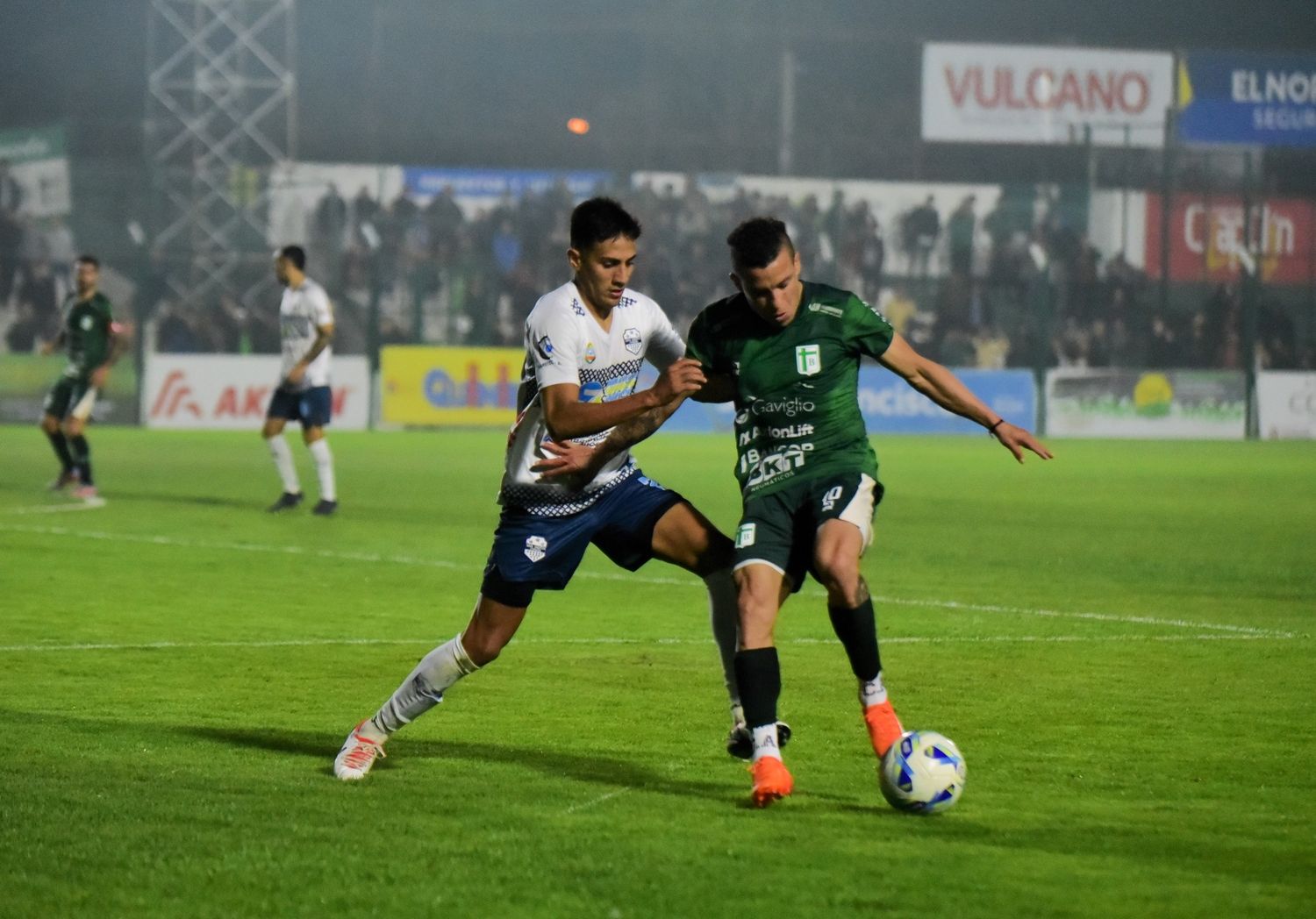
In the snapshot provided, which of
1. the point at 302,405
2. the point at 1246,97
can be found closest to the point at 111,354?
the point at 302,405

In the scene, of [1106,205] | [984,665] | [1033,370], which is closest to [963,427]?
[1033,370]

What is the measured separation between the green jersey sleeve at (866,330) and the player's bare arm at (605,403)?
0.56 m

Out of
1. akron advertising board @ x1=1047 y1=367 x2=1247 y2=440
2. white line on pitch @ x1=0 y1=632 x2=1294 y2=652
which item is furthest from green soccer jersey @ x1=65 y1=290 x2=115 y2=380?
akron advertising board @ x1=1047 y1=367 x2=1247 y2=440

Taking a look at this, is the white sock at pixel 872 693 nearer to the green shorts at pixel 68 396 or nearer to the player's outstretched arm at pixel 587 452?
the player's outstretched arm at pixel 587 452

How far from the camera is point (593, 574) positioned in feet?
44.1

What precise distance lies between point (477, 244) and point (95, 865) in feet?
93.7

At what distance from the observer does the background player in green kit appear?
243 inches

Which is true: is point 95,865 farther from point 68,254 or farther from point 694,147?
point 694,147

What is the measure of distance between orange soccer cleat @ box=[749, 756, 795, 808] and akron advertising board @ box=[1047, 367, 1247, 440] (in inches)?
1085

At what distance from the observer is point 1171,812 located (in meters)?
5.84

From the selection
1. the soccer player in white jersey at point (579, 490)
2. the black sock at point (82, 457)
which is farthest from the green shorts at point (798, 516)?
the black sock at point (82, 457)

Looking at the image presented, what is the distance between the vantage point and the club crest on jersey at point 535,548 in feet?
21.2

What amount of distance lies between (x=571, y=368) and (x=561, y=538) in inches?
23.2

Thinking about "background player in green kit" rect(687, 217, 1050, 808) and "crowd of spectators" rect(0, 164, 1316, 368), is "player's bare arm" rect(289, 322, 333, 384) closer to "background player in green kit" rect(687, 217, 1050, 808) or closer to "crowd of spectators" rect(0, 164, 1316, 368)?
"background player in green kit" rect(687, 217, 1050, 808)
